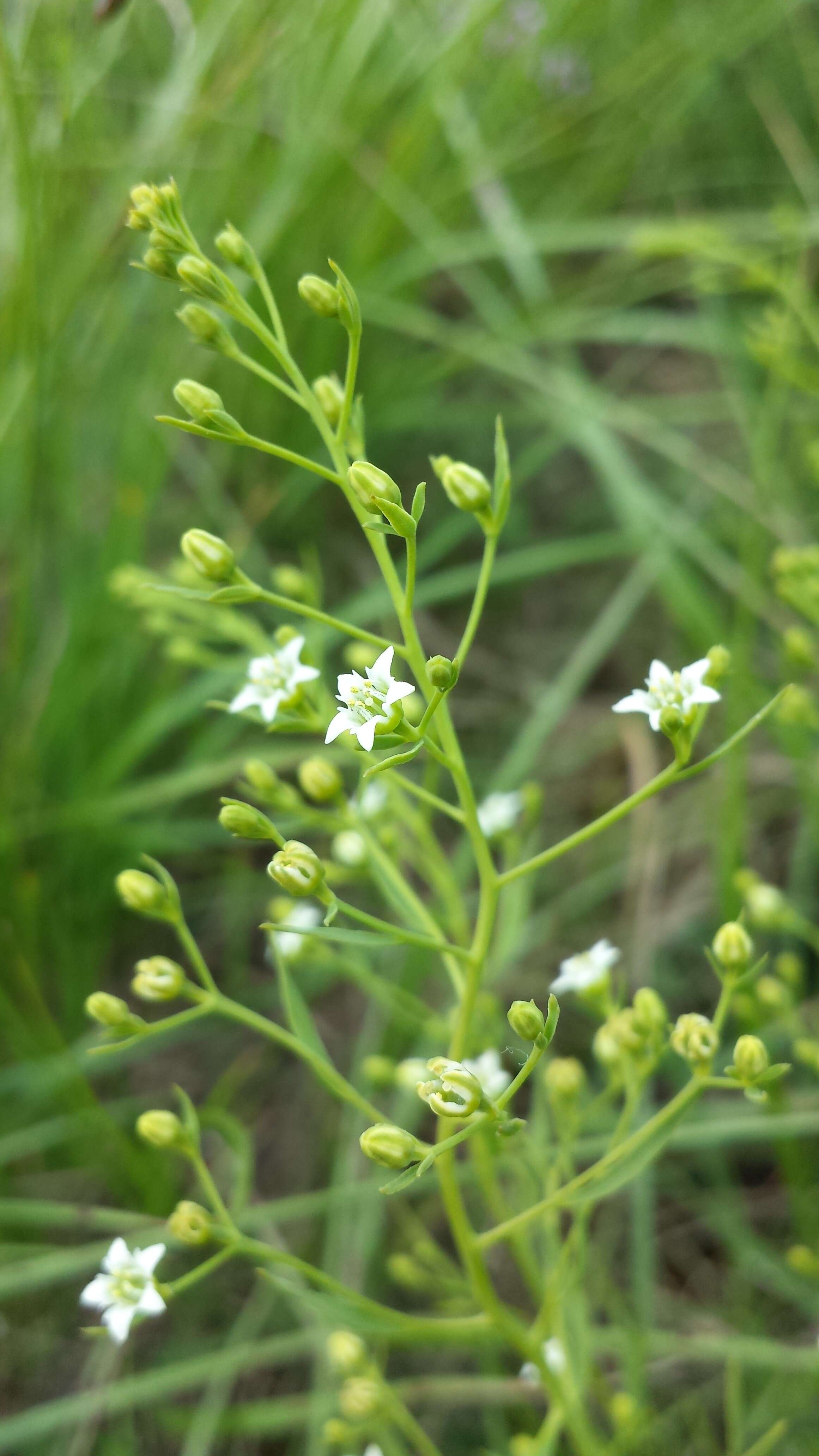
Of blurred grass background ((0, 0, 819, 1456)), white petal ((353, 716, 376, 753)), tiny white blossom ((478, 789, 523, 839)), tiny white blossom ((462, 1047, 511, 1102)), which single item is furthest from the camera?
blurred grass background ((0, 0, 819, 1456))

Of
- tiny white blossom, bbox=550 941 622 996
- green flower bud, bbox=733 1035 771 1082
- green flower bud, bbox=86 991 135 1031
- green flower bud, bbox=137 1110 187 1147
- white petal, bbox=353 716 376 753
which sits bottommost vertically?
green flower bud, bbox=137 1110 187 1147

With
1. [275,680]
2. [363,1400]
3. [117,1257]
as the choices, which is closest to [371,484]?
[275,680]

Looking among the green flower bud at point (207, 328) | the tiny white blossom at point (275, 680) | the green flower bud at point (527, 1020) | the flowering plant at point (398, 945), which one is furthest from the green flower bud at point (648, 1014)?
the green flower bud at point (207, 328)

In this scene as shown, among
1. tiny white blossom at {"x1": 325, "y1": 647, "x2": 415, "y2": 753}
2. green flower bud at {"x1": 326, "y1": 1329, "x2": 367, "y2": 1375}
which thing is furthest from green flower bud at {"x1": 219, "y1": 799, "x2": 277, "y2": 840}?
green flower bud at {"x1": 326, "y1": 1329, "x2": 367, "y2": 1375}

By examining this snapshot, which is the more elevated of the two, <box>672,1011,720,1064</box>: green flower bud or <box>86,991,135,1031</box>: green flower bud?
<box>672,1011,720,1064</box>: green flower bud

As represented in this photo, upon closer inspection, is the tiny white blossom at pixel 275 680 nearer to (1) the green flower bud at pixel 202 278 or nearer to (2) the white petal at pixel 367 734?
(2) the white petal at pixel 367 734

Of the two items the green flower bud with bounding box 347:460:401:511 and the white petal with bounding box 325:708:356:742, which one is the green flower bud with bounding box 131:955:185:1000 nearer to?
the white petal with bounding box 325:708:356:742

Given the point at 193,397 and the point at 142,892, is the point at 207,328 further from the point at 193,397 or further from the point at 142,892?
the point at 142,892
